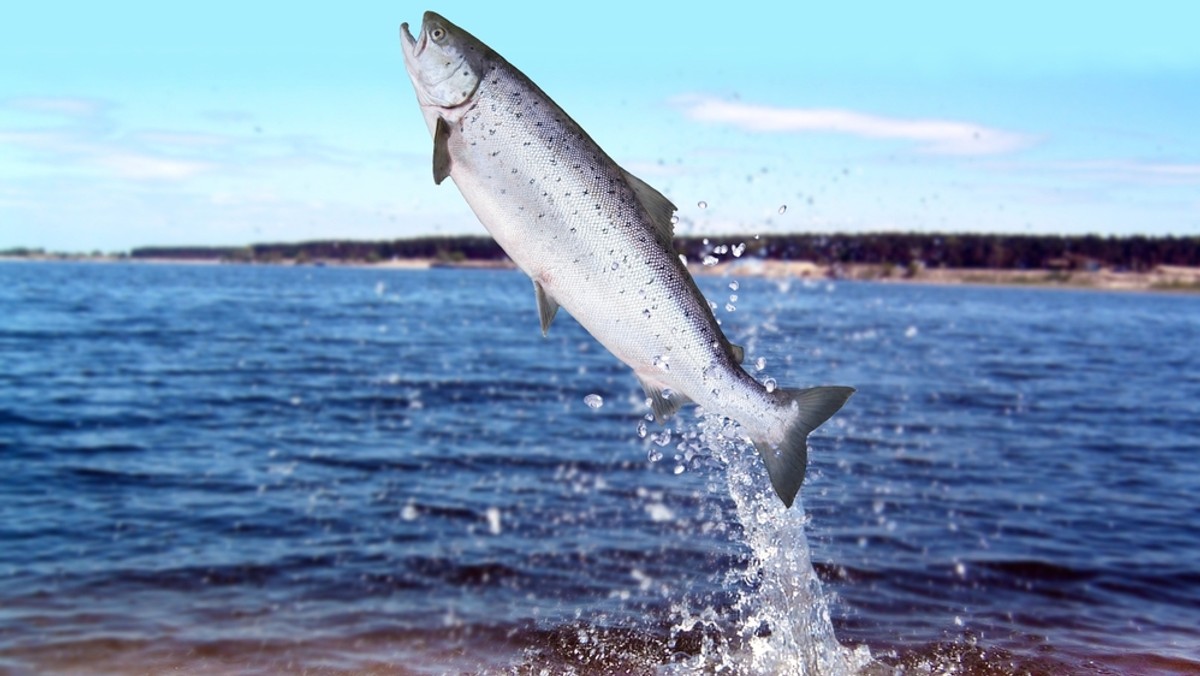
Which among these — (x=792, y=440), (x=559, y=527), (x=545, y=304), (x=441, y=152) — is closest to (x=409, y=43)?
(x=441, y=152)

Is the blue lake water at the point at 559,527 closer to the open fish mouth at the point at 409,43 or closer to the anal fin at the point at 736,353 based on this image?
the anal fin at the point at 736,353

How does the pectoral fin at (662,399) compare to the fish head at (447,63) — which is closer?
the fish head at (447,63)

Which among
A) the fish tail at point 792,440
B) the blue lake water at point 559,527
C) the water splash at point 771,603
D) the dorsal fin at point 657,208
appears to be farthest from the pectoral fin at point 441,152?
the water splash at point 771,603

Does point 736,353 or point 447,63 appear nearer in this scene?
point 447,63

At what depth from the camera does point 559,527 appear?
14.3 meters

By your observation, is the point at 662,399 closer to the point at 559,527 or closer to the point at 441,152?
the point at 441,152

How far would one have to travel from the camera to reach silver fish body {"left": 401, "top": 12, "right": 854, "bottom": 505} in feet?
11.2

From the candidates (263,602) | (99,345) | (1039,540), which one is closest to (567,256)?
(263,602)

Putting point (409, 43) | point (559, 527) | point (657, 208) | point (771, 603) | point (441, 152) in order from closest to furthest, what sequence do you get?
point (441, 152) < point (409, 43) < point (657, 208) < point (771, 603) < point (559, 527)

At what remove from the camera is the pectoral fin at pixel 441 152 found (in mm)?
3393

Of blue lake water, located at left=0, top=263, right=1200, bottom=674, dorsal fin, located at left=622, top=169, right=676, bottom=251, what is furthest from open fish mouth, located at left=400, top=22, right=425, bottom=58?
blue lake water, located at left=0, top=263, right=1200, bottom=674

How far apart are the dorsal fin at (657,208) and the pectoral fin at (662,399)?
487 mm

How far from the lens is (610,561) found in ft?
41.7

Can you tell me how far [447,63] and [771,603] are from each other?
17.2ft
